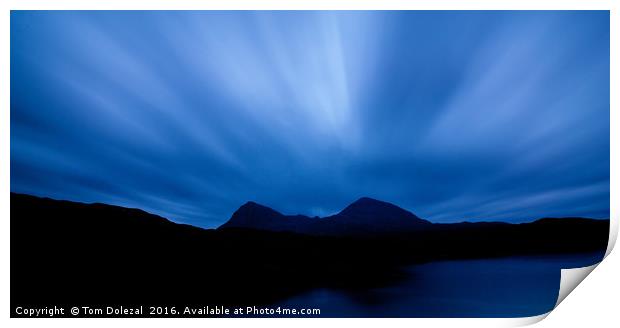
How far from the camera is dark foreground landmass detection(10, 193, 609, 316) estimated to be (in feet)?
6.61

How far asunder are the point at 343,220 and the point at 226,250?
2.59 feet

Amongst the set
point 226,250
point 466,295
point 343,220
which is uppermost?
point 343,220

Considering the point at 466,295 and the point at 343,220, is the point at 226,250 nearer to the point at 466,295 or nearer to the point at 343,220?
the point at 343,220

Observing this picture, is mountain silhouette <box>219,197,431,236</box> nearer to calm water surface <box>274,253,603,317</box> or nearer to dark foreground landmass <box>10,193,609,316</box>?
dark foreground landmass <box>10,193,609,316</box>

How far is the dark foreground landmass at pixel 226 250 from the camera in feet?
6.61

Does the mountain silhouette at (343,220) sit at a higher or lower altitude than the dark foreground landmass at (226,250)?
higher

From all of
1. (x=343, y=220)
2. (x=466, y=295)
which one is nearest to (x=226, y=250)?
(x=343, y=220)

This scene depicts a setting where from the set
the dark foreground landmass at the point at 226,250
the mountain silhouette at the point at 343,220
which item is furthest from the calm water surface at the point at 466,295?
the mountain silhouette at the point at 343,220

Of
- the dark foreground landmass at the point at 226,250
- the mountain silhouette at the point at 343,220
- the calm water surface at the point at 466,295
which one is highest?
the mountain silhouette at the point at 343,220

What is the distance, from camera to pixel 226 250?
2113 mm

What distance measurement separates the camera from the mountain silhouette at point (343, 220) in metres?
2.09

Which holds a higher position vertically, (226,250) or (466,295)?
(226,250)

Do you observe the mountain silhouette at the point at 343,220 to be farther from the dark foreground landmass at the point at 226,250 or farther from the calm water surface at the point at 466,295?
the calm water surface at the point at 466,295

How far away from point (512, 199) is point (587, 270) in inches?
26.2
